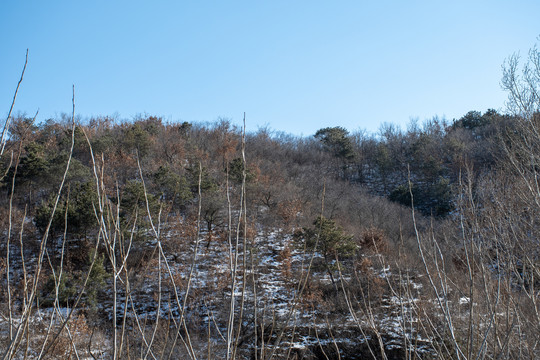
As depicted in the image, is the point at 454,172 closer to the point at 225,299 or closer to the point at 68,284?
the point at 225,299

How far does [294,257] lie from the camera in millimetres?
12984

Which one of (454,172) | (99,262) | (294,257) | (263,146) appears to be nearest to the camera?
(99,262)

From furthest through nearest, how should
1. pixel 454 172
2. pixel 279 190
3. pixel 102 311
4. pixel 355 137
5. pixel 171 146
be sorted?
1. pixel 355 137
2. pixel 454 172
3. pixel 171 146
4. pixel 279 190
5. pixel 102 311

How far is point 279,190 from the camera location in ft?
59.3

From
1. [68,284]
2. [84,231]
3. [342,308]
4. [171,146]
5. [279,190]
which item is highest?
[171,146]

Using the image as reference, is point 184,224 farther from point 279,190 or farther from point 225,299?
point 279,190

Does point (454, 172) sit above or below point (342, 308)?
above

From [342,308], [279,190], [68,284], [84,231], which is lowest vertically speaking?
[342,308]

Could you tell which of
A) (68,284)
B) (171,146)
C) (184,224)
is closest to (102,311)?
(68,284)

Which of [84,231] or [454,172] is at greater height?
[454,172]

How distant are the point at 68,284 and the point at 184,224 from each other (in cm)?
509

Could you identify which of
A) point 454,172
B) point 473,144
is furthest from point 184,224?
point 473,144

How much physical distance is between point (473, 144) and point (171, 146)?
19422 mm

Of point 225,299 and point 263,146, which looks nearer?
point 225,299
